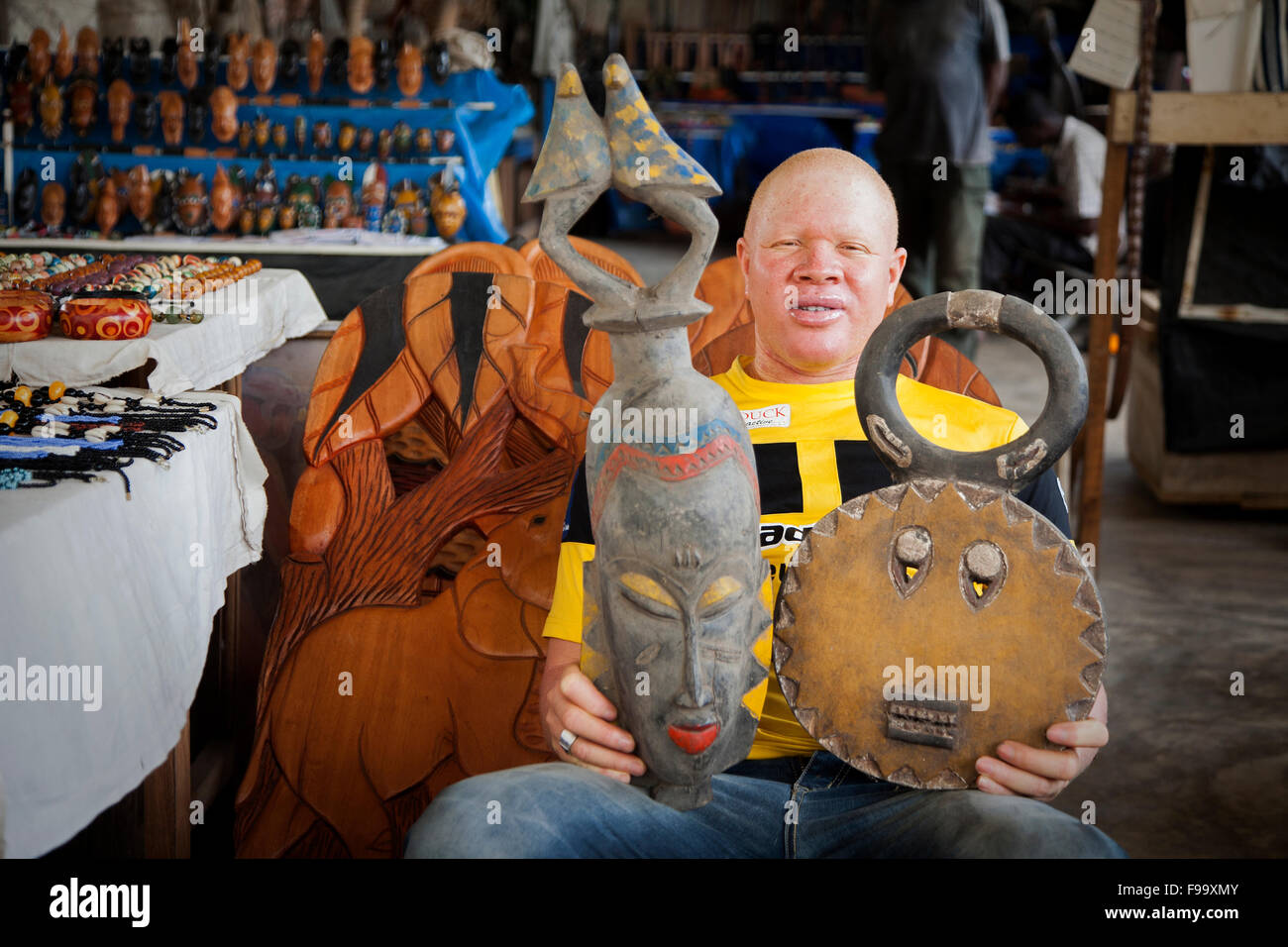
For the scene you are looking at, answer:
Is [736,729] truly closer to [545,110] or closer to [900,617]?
[900,617]

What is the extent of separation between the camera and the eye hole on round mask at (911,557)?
59.7 inches

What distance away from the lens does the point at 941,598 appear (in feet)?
4.98

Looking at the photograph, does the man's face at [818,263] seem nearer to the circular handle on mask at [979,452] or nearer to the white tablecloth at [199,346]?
the circular handle on mask at [979,452]

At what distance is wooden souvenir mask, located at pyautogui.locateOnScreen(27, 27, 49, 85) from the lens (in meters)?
5.05

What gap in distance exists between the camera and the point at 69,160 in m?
5.11

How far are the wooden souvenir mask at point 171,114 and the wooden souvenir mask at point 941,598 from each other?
4305mm

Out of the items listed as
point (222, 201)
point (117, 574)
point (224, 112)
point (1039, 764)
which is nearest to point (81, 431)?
point (117, 574)

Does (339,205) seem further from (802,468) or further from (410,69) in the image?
(802,468)

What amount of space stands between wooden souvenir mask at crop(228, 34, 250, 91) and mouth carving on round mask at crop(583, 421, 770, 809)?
432cm

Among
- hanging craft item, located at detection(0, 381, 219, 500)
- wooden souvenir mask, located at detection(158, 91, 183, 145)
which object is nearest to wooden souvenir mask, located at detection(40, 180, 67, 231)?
wooden souvenir mask, located at detection(158, 91, 183, 145)

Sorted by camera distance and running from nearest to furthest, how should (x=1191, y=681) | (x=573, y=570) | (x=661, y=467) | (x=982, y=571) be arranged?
1. (x=661, y=467)
2. (x=982, y=571)
3. (x=573, y=570)
4. (x=1191, y=681)

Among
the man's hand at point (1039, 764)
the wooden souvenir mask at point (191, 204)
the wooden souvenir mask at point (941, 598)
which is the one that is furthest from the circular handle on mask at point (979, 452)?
the wooden souvenir mask at point (191, 204)

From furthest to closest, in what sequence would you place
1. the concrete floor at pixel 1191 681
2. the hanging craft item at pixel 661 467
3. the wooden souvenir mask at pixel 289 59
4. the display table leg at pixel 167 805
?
the wooden souvenir mask at pixel 289 59, the concrete floor at pixel 1191 681, the display table leg at pixel 167 805, the hanging craft item at pixel 661 467

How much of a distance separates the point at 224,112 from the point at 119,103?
1.40 feet
